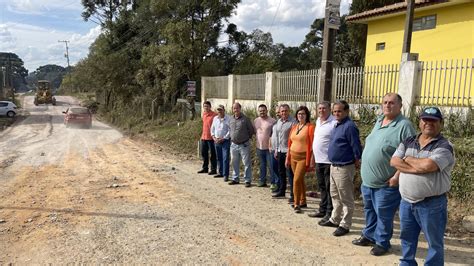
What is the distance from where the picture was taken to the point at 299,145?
6.10 metres

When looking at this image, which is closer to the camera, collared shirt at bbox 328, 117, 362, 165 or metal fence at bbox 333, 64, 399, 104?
collared shirt at bbox 328, 117, 362, 165

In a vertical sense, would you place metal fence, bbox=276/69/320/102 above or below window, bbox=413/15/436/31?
below

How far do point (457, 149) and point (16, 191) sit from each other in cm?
827

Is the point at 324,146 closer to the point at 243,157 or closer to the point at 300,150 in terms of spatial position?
the point at 300,150

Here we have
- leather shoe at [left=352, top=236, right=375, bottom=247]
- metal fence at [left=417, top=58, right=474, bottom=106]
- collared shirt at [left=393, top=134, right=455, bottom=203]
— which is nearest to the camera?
collared shirt at [left=393, top=134, right=455, bottom=203]

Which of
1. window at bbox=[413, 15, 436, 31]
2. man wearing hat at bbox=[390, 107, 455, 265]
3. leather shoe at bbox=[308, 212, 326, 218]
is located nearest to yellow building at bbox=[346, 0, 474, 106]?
window at bbox=[413, 15, 436, 31]

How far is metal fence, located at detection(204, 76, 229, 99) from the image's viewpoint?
58.9 feet

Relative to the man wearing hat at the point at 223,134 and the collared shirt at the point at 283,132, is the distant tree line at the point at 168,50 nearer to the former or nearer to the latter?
the man wearing hat at the point at 223,134

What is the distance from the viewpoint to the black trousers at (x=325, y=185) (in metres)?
5.59

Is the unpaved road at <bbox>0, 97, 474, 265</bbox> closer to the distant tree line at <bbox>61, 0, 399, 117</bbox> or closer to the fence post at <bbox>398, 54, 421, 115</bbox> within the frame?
the fence post at <bbox>398, 54, 421, 115</bbox>

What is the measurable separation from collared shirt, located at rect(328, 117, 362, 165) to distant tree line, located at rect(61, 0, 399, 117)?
49.5ft

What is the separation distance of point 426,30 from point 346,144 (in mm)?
12522

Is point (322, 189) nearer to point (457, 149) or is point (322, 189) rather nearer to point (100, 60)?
point (457, 149)

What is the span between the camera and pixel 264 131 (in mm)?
7785
